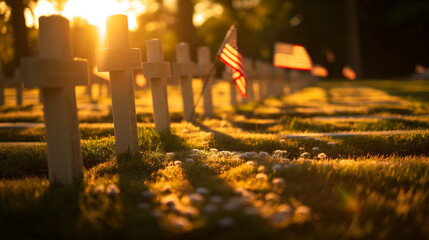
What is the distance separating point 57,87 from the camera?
283 centimetres

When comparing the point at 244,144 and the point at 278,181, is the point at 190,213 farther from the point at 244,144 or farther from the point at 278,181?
the point at 244,144

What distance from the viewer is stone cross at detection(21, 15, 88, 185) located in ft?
8.95

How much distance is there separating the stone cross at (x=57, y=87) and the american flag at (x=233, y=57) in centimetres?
294

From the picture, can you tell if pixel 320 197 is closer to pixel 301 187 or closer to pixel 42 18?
pixel 301 187

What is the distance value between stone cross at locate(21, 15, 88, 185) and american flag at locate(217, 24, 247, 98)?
2.94m

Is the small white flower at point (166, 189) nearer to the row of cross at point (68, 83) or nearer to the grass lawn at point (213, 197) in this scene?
the grass lawn at point (213, 197)

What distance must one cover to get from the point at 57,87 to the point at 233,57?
10.8 ft

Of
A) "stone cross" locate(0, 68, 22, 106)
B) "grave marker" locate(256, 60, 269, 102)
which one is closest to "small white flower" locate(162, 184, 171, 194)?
"grave marker" locate(256, 60, 269, 102)

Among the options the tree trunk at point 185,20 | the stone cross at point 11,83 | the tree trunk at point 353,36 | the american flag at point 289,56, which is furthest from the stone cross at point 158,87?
the tree trunk at point 353,36

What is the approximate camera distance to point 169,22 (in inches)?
1602

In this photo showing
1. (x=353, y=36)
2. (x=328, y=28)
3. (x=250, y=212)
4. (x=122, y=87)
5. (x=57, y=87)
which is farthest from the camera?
(x=328, y=28)

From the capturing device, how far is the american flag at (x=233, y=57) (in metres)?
5.64

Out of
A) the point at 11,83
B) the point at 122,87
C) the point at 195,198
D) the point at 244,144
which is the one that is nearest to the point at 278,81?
the point at 11,83

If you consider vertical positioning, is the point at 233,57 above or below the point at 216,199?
above
